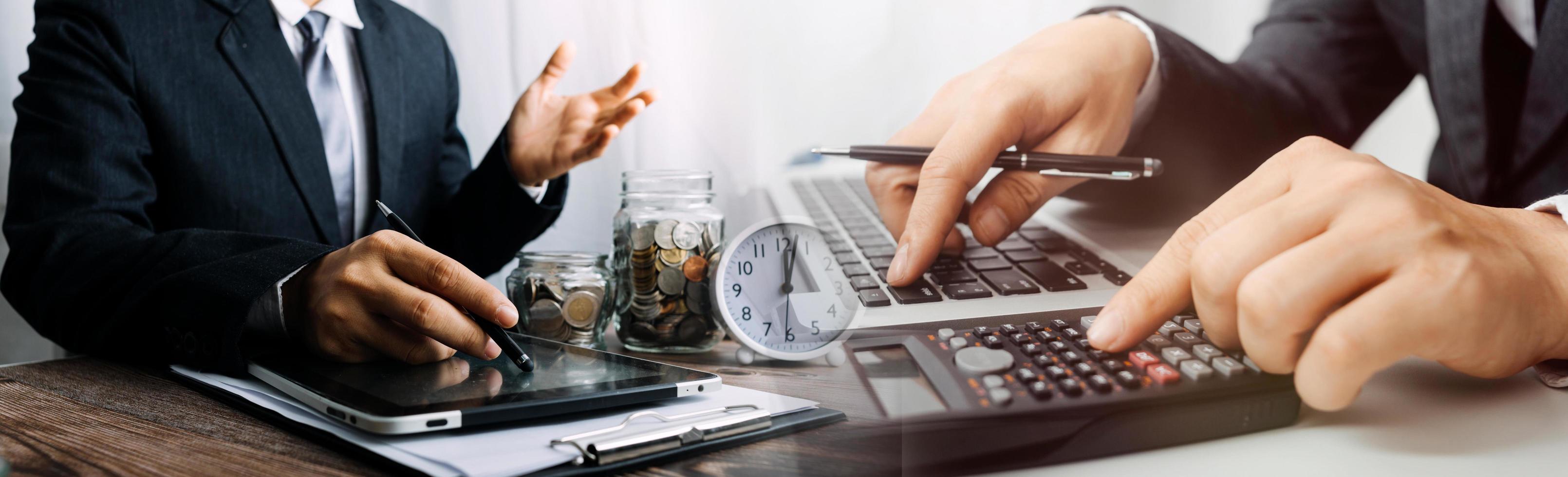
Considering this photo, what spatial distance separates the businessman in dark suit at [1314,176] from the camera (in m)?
0.28

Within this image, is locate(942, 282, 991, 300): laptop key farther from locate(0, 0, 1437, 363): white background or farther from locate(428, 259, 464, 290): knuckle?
locate(0, 0, 1437, 363): white background

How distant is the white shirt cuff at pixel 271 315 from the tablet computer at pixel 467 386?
0.03m

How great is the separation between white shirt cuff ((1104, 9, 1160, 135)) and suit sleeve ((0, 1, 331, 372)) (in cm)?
64

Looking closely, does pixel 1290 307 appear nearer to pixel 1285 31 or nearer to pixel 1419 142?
pixel 1285 31

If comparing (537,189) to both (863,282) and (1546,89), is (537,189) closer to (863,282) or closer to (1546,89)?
(863,282)

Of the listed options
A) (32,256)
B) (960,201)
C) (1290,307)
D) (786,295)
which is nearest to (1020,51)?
(960,201)

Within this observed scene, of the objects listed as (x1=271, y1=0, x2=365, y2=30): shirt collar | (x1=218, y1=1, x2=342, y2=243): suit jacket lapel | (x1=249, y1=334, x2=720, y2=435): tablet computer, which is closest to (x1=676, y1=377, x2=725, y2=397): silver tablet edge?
(x1=249, y1=334, x2=720, y2=435): tablet computer

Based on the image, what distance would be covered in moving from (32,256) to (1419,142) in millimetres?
1354

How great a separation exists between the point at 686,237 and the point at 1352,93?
2.52ft

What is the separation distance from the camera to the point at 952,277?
505 mm

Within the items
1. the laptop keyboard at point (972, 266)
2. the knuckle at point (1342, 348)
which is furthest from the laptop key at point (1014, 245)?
the knuckle at point (1342, 348)

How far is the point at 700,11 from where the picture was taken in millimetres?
979

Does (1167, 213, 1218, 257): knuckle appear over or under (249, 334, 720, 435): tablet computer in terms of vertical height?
over

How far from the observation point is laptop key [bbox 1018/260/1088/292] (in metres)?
0.47
